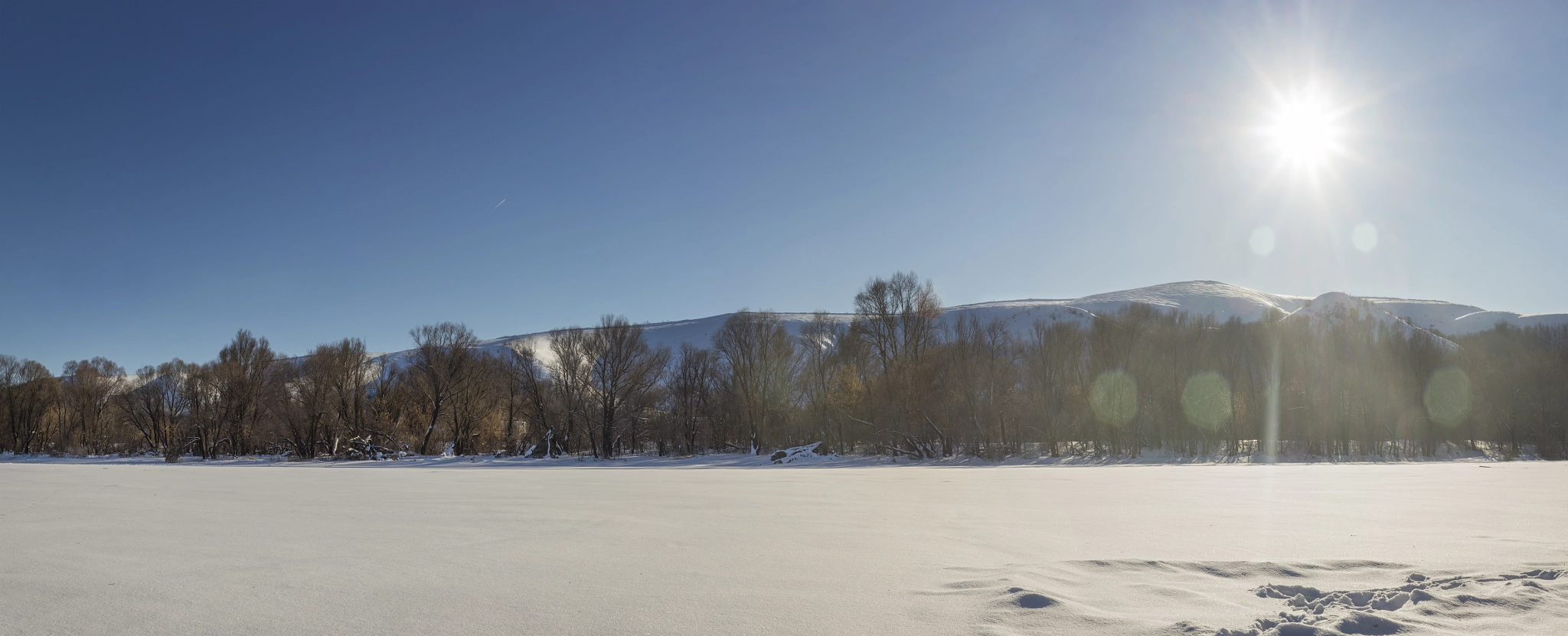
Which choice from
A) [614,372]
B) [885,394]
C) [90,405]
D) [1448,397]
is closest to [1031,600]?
[885,394]

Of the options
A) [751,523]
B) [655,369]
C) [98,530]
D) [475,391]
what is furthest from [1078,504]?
[475,391]

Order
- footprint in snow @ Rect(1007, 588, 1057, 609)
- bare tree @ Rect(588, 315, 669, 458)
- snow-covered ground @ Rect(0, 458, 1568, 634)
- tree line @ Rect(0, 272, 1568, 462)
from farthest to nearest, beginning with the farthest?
bare tree @ Rect(588, 315, 669, 458)
tree line @ Rect(0, 272, 1568, 462)
footprint in snow @ Rect(1007, 588, 1057, 609)
snow-covered ground @ Rect(0, 458, 1568, 634)

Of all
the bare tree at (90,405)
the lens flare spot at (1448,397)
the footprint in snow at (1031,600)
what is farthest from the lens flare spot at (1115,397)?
the bare tree at (90,405)

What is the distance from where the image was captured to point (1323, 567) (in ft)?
16.1

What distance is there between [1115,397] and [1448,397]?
761 inches

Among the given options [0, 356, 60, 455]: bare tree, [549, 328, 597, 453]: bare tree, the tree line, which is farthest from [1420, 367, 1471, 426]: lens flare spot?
[0, 356, 60, 455]: bare tree

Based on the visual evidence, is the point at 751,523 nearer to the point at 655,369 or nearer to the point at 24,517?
the point at 24,517

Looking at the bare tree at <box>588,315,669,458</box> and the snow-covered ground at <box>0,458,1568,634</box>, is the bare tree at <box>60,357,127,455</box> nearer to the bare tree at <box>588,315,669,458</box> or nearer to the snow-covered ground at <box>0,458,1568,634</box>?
the bare tree at <box>588,315,669,458</box>

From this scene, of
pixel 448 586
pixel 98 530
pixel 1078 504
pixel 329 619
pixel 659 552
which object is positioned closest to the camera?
pixel 329 619

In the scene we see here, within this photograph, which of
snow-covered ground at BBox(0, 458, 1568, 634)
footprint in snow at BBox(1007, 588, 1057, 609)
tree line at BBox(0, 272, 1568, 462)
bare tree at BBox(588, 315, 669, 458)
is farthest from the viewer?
bare tree at BBox(588, 315, 669, 458)

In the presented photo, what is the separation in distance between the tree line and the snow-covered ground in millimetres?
31180

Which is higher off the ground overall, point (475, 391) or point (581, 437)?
point (475, 391)

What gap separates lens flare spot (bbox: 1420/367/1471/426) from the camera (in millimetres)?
41156

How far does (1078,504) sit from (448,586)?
835cm
